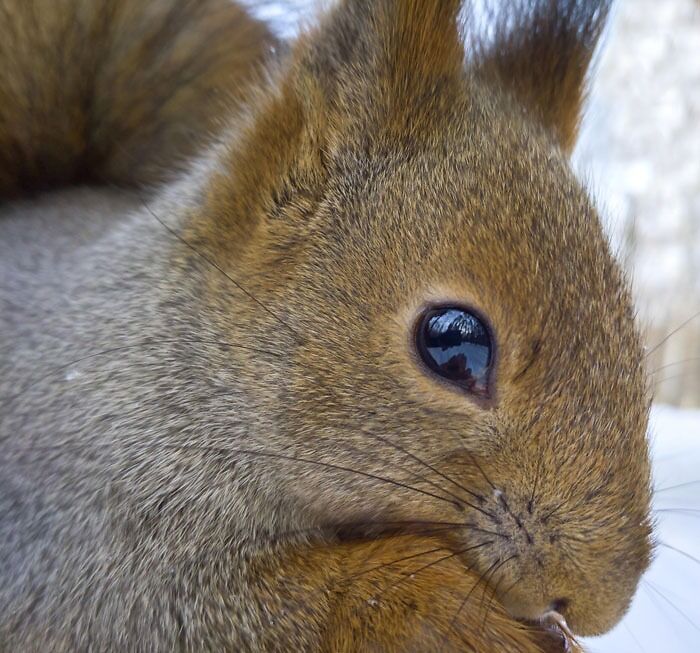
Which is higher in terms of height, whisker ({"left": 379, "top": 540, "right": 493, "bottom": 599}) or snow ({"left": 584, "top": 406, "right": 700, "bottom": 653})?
snow ({"left": 584, "top": 406, "right": 700, "bottom": 653})

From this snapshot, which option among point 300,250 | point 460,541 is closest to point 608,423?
point 460,541

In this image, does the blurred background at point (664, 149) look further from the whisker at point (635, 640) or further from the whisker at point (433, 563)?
the whisker at point (433, 563)

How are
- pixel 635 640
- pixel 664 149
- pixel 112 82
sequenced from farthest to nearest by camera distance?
pixel 664 149 → pixel 112 82 → pixel 635 640

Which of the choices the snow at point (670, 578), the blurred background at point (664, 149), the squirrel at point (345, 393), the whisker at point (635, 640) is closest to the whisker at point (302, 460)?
the squirrel at point (345, 393)

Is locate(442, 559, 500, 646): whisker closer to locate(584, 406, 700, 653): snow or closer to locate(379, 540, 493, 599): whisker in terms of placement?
locate(379, 540, 493, 599): whisker

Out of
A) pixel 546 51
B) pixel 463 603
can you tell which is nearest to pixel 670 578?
pixel 463 603

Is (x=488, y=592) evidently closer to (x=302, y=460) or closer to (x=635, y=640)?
(x=302, y=460)

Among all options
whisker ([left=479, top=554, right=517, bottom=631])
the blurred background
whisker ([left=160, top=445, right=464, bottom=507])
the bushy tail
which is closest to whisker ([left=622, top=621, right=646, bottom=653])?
whisker ([left=479, top=554, right=517, bottom=631])
